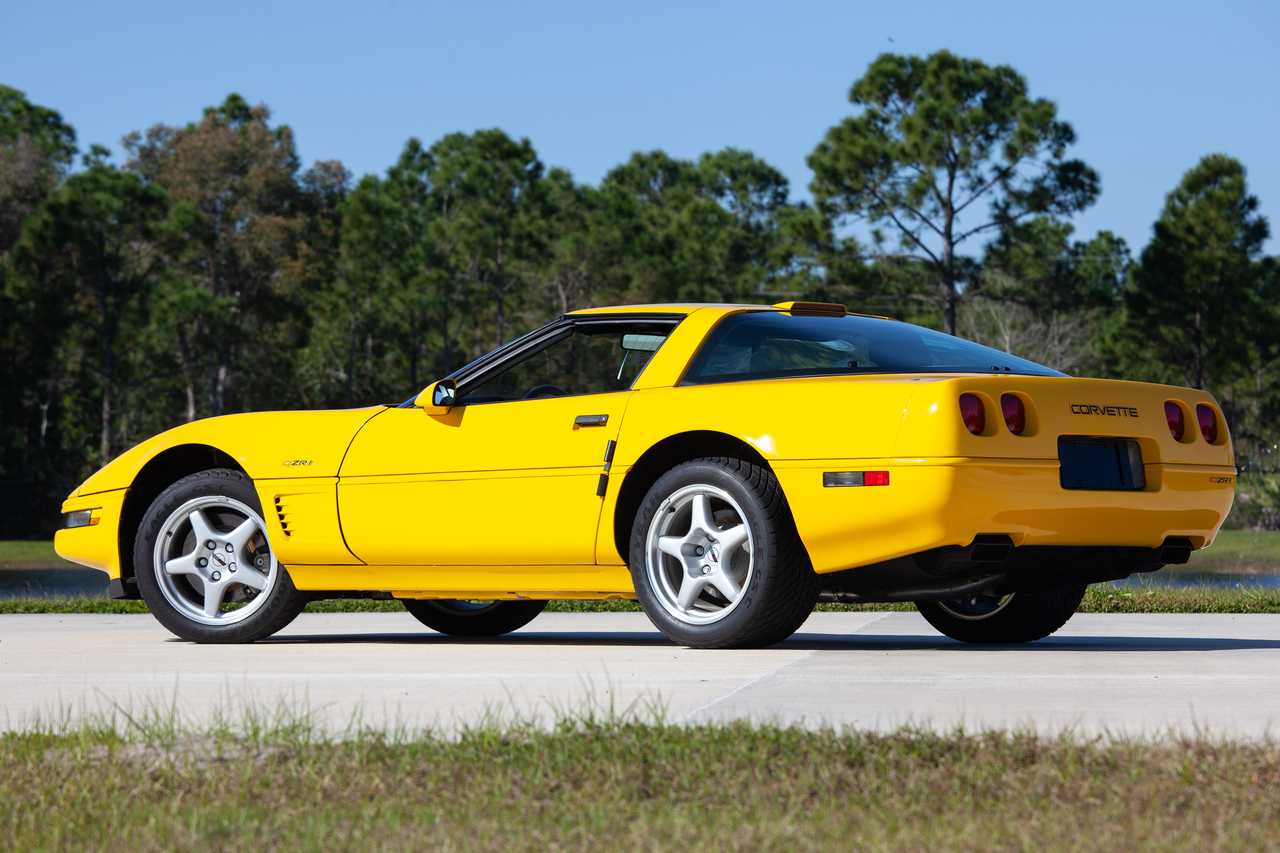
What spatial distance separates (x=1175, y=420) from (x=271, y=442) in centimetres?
402

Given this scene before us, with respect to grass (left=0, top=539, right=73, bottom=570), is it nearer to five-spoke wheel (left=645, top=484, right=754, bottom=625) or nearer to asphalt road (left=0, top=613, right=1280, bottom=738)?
asphalt road (left=0, top=613, right=1280, bottom=738)

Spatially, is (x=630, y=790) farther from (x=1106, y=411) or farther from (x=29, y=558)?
(x=29, y=558)

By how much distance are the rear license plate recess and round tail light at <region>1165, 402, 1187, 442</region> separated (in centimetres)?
29

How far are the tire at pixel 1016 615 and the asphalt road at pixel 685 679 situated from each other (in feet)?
0.43

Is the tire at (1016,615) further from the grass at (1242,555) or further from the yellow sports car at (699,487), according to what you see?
the grass at (1242,555)

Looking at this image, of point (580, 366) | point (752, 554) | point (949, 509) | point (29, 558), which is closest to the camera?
point (949, 509)

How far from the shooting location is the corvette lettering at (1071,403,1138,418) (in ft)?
18.6

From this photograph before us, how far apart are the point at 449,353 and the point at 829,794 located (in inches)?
1881

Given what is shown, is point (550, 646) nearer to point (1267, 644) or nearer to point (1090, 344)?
point (1267, 644)

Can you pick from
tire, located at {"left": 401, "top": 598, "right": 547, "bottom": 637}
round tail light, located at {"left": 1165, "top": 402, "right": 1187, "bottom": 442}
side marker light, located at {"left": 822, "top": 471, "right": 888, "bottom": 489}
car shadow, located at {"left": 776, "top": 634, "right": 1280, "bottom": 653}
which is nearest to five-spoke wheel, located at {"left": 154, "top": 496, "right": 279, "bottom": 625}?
tire, located at {"left": 401, "top": 598, "right": 547, "bottom": 637}

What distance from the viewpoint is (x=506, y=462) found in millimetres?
6449

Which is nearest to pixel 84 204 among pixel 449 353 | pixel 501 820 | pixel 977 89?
pixel 449 353

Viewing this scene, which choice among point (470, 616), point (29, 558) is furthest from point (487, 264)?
point (470, 616)

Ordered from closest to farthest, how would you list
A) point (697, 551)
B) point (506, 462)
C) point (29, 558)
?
point (697, 551) < point (506, 462) < point (29, 558)
